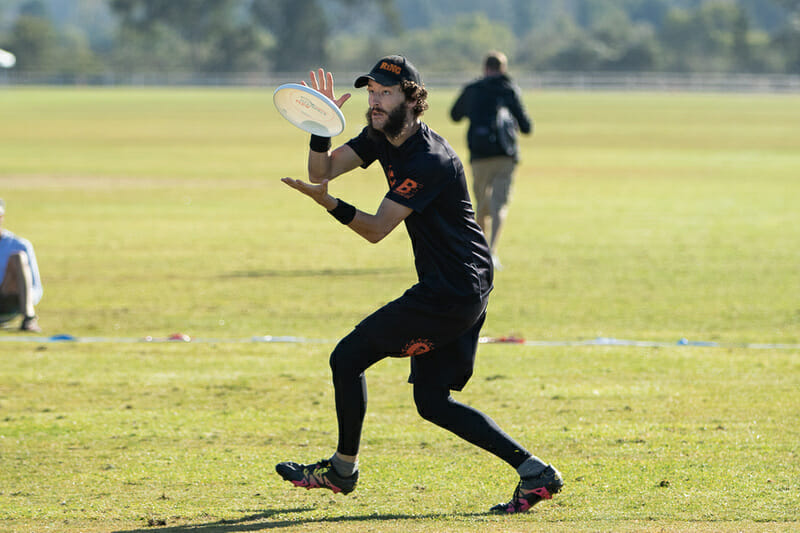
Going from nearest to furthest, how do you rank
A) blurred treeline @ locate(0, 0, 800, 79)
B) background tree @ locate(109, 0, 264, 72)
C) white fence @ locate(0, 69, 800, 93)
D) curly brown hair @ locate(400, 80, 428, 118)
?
curly brown hair @ locate(400, 80, 428, 118) → white fence @ locate(0, 69, 800, 93) → blurred treeline @ locate(0, 0, 800, 79) → background tree @ locate(109, 0, 264, 72)

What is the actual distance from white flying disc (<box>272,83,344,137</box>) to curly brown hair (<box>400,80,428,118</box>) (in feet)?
1.03

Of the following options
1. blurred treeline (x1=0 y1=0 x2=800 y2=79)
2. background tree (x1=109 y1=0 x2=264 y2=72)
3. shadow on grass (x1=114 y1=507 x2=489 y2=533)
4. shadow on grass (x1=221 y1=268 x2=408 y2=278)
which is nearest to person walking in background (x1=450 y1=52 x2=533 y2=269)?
shadow on grass (x1=221 y1=268 x2=408 y2=278)

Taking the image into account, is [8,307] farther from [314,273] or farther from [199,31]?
[199,31]

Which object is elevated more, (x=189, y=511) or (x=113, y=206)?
(x=189, y=511)

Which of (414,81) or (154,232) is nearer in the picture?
(414,81)

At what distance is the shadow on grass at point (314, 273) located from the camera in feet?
46.3

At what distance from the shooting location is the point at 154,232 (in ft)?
60.0

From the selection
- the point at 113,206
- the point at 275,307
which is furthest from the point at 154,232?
the point at 275,307

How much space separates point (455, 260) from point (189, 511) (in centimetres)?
178

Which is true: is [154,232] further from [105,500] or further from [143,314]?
[105,500]

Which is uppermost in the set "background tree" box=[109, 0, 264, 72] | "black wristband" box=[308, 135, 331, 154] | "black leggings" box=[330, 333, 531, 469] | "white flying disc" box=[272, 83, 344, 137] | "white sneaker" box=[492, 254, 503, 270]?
"white flying disc" box=[272, 83, 344, 137]

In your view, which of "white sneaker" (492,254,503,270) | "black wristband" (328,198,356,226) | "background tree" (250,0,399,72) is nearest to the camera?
"black wristband" (328,198,356,226)

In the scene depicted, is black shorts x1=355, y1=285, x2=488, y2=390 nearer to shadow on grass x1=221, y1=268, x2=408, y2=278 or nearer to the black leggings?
the black leggings

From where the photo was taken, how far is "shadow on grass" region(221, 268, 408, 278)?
14.1 metres
